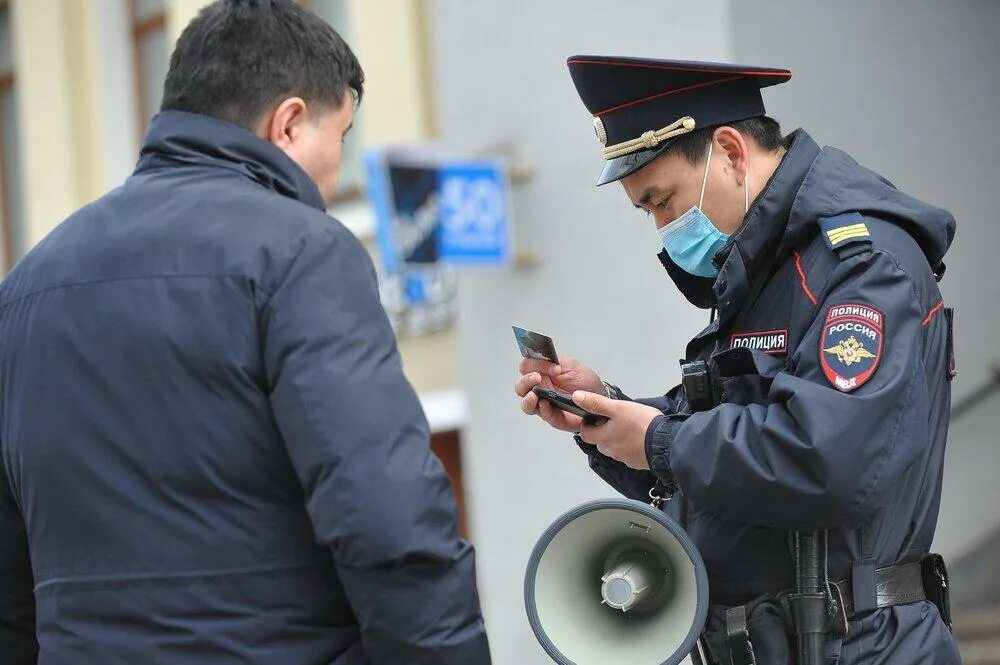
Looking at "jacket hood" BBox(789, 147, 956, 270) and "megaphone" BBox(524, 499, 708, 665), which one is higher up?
"jacket hood" BBox(789, 147, 956, 270)

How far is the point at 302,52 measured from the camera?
2361mm

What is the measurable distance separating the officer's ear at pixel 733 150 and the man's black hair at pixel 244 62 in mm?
813

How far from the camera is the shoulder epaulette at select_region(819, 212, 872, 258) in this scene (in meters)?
2.46

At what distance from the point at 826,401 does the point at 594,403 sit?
1.57 ft

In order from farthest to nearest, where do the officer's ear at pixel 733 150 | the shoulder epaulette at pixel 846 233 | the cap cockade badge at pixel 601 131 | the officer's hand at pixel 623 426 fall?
1. the cap cockade badge at pixel 601 131
2. the officer's ear at pixel 733 150
3. the officer's hand at pixel 623 426
4. the shoulder epaulette at pixel 846 233

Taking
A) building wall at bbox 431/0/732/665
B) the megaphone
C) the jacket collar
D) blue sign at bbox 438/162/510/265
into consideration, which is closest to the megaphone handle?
the megaphone

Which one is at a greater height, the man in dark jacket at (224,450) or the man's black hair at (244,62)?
the man's black hair at (244,62)

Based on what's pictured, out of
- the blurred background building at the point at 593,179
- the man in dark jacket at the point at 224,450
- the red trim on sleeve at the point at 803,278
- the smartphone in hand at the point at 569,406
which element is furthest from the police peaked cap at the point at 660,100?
the blurred background building at the point at 593,179

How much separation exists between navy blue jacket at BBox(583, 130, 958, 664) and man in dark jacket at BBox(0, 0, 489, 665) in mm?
548

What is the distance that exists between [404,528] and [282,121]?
2.40ft

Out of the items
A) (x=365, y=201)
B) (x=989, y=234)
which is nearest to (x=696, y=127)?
(x=989, y=234)

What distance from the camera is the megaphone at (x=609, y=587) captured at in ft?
8.66

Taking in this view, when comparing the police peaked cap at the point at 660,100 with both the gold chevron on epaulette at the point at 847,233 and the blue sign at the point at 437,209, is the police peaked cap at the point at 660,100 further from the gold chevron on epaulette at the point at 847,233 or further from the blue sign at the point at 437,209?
the blue sign at the point at 437,209

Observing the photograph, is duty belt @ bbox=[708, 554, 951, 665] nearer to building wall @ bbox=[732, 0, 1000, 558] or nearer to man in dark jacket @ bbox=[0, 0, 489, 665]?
man in dark jacket @ bbox=[0, 0, 489, 665]
